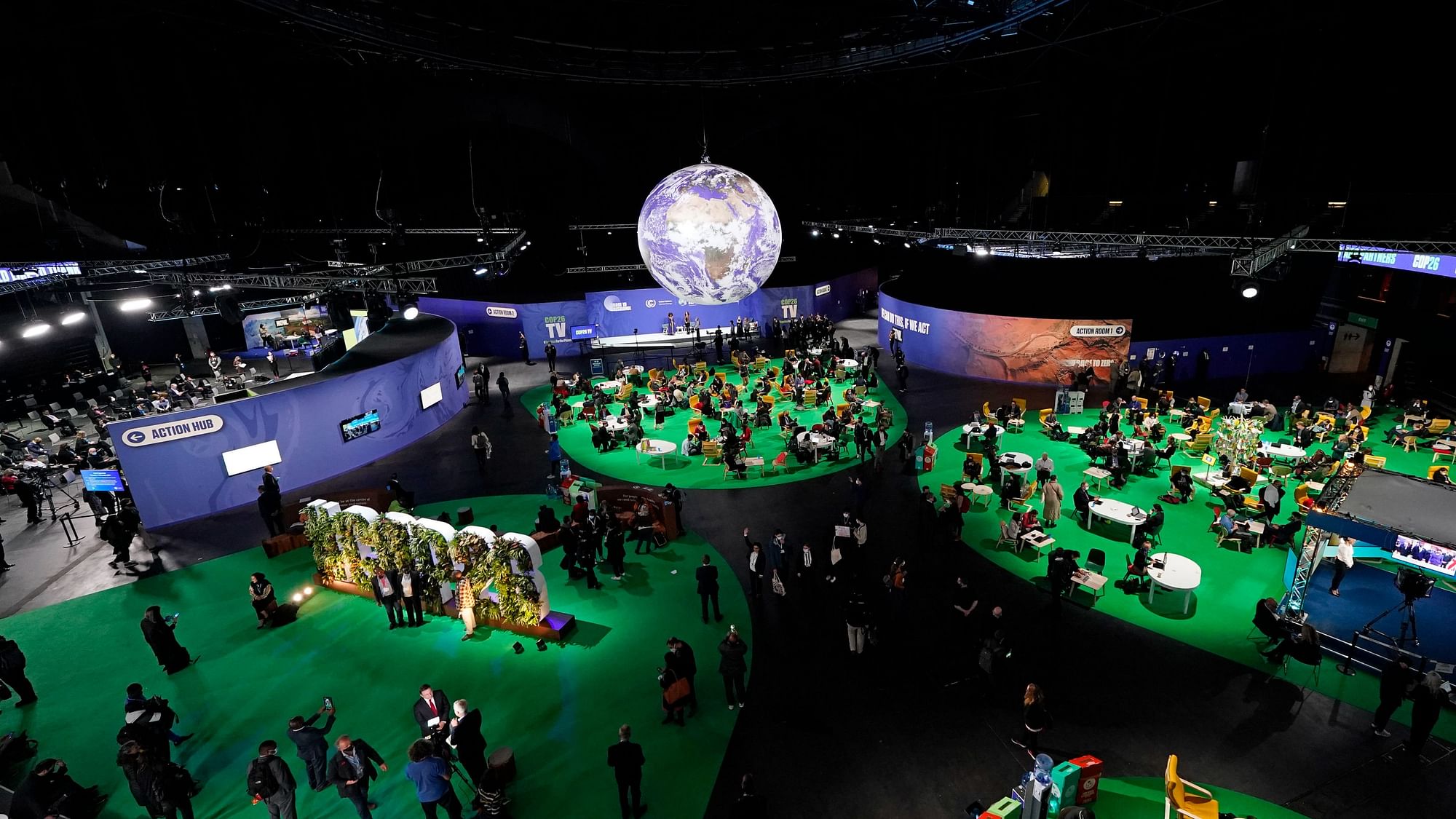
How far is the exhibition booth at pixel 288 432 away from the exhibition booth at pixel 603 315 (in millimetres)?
8939

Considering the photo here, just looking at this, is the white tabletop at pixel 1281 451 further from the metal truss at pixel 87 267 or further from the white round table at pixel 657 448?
the metal truss at pixel 87 267

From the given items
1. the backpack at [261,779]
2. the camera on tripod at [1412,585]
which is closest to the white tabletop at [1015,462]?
the camera on tripod at [1412,585]

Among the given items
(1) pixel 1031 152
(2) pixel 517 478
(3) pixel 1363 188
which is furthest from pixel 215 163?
(3) pixel 1363 188

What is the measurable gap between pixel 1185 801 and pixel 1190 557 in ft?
24.0

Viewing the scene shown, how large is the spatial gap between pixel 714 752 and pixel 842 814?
6.04 feet

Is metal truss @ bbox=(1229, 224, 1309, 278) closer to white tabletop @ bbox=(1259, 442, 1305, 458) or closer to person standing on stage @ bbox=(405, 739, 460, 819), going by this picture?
white tabletop @ bbox=(1259, 442, 1305, 458)

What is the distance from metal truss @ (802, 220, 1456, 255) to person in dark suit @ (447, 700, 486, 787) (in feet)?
61.9

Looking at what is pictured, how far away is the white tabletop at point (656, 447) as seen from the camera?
18.1 metres

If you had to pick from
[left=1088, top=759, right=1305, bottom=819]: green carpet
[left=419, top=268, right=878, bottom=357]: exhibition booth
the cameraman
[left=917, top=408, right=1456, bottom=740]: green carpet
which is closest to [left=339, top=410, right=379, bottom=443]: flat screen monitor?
the cameraman

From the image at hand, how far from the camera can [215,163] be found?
20.2 metres

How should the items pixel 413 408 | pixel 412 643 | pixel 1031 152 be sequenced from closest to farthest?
pixel 412 643
pixel 413 408
pixel 1031 152

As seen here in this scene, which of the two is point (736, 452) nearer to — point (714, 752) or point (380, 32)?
point (714, 752)

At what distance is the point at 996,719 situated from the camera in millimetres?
8609

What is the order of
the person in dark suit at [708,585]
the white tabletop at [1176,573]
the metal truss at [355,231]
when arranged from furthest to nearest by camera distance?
the metal truss at [355,231]
the person in dark suit at [708,585]
the white tabletop at [1176,573]
